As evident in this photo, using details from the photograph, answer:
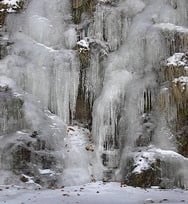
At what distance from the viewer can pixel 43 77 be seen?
17.3 metres

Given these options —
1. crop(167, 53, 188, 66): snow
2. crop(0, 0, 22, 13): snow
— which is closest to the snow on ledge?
crop(167, 53, 188, 66): snow

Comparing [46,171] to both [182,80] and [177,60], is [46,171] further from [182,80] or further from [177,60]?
[177,60]

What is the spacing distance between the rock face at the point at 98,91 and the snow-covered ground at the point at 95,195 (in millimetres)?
1286

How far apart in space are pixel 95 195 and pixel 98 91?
6.02 meters

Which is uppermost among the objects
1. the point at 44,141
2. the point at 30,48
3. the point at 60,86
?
the point at 30,48

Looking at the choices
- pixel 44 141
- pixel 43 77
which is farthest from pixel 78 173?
pixel 43 77

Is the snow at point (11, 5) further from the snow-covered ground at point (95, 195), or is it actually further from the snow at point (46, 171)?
the snow-covered ground at point (95, 195)

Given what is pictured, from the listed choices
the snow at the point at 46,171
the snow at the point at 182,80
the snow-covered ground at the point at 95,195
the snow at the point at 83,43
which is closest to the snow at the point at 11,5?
the snow at the point at 83,43

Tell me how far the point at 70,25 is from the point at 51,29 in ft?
3.15

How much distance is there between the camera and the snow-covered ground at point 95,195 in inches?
459

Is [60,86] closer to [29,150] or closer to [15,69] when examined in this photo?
[15,69]

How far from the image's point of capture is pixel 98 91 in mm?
17719

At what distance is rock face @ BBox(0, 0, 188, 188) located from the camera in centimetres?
1532

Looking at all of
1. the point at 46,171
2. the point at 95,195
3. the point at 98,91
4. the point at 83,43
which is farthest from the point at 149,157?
the point at 83,43
